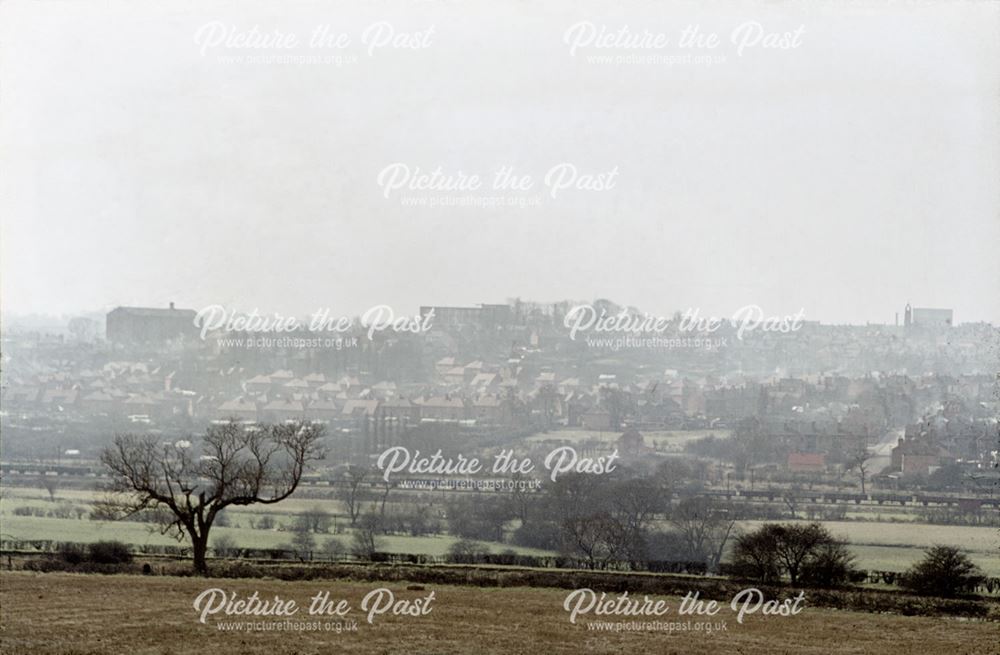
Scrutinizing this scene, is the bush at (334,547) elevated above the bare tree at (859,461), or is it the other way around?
the bare tree at (859,461)

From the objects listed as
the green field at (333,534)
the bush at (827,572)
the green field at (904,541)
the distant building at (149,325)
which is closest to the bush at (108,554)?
the green field at (333,534)

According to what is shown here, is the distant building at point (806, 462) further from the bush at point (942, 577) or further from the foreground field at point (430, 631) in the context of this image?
the foreground field at point (430, 631)

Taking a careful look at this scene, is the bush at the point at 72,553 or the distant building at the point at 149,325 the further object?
the distant building at the point at 149,325

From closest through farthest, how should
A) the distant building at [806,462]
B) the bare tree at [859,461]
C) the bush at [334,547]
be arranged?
the bush at [334,547] < the bare tree at [859,461] < the distant building at [806,462]

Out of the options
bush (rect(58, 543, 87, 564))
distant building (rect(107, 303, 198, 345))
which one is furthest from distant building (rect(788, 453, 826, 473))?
distant building (rect(107, 303, 198, 345))

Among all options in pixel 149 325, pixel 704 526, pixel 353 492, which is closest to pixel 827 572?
pixel 704 526

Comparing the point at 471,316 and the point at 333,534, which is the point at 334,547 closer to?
the point at 333,534

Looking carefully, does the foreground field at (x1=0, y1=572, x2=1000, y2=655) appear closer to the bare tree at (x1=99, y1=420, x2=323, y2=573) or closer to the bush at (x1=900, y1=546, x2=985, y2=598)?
the bush at (x1=900, y1=546, x2=985, y2=598)
